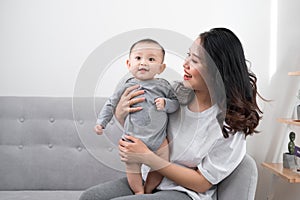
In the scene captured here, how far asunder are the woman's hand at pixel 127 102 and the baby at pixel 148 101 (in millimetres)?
12

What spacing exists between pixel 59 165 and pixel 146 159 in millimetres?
959

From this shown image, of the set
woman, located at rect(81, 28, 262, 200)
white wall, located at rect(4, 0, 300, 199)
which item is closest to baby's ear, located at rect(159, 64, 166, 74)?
woman, located at rect(81, 28, 262, 200)

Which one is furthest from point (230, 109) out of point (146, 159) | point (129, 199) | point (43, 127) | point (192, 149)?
point (43, 127)

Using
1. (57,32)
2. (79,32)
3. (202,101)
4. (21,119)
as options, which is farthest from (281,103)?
(21,119)

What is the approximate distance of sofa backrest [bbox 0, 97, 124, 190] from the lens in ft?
7.00

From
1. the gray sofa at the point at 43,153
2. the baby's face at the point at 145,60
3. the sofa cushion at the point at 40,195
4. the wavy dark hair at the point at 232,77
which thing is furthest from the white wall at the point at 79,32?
the baby's face at the point at 145,60

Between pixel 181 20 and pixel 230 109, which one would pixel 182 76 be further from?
pixel 181 20

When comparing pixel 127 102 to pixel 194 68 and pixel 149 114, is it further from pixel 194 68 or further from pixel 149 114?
pixel 194 68

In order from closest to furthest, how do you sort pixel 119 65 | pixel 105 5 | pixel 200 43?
1. pixel 119 65
2. pixel 200 43
3. pixel 105 5

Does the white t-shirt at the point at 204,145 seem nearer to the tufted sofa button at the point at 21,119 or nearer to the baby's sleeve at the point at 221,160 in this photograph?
the baby's sleeve at the point at 221,160

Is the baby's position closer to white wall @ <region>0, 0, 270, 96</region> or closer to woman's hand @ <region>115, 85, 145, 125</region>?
woman's hand @ <region>115, 85, 145, 125</region>

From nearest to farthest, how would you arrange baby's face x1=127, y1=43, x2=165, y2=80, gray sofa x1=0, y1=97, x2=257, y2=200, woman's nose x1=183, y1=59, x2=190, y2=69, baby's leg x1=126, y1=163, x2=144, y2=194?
1. baby's face x1=127, y1=43, x2=165, y2=80
2. woman's nose x1=183, y1=59, x2=190, y2=69
3. baby's leg x1=126, y1=163, x2=144, y2=194
4. gray sofa x1=0, y1=97, x2=257, y2=200

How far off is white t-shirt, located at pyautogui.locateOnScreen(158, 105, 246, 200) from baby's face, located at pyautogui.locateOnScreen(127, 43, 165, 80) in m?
0.22

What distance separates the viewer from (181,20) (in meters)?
2.36
